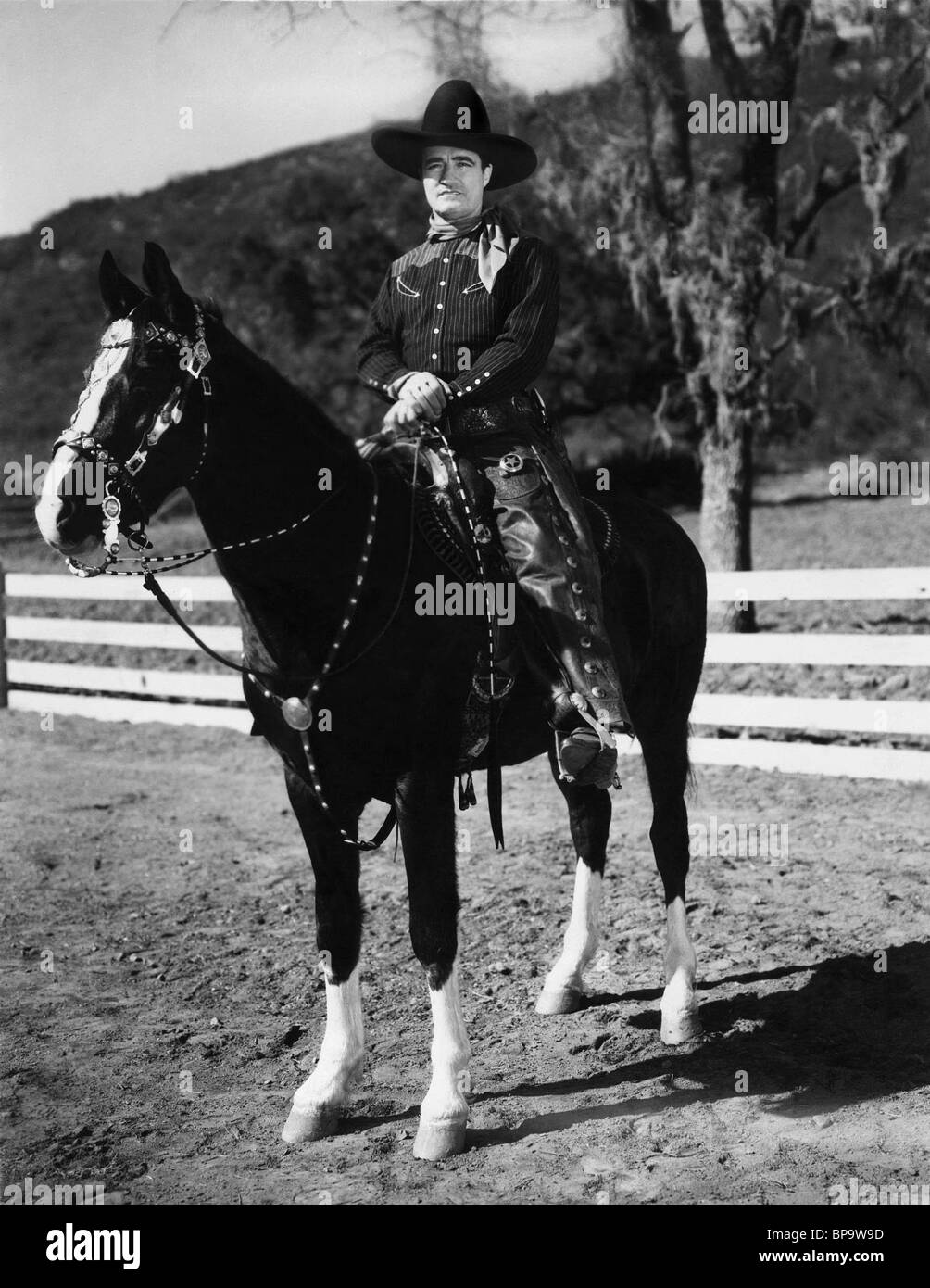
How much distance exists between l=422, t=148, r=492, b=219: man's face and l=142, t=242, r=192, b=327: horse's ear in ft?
3.36

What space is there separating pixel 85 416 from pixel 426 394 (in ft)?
3.45

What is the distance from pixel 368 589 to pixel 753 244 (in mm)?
9186

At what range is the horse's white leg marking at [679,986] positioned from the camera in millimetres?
4566

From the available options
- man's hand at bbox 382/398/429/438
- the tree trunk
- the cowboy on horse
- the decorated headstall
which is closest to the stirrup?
the cowboy on horse

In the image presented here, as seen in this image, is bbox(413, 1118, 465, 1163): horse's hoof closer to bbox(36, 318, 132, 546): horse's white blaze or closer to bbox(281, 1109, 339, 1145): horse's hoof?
bbox(281, 1109, 339, 1145): horse's hoof

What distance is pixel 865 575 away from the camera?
28.7 feet

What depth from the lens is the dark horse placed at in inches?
133

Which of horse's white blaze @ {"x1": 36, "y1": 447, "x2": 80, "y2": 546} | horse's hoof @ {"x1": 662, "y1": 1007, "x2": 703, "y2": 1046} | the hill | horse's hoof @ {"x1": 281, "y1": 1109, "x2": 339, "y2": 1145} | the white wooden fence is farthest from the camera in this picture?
the hill

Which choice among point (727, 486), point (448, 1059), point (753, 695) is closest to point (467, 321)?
point (448, 1059)

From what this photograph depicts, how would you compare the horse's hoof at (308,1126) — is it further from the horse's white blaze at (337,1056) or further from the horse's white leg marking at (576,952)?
the horse's white leg marking at (576,952)

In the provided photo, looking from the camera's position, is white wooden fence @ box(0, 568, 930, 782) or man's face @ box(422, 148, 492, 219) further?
white wooden fence @ box(0, 568, 930, 782)

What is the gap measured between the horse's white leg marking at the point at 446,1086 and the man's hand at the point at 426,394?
1.67 metres

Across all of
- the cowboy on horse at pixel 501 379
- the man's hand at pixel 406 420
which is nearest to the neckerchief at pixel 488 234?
the cowboy on horse at pixel 501 379
